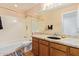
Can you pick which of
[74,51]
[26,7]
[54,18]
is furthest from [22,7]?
[74,51]

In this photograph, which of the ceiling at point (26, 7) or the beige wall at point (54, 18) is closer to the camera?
the ceiling at point (26, 7)

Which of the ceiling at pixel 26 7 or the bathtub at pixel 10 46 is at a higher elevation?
the ceiling at pixel 26 7

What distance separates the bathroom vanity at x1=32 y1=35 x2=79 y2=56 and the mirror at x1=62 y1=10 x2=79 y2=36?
0.39 feet

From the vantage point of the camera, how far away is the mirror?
3.69ft

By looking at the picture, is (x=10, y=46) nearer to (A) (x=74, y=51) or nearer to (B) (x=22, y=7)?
(B) (x=22, y=7)

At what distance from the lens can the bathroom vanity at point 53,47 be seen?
43.9 inches

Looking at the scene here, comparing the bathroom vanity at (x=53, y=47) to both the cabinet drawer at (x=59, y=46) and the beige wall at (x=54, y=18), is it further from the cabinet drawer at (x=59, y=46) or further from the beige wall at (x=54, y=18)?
the beige wall at (x=54, y=18)

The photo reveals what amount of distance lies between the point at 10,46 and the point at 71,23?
859 mm

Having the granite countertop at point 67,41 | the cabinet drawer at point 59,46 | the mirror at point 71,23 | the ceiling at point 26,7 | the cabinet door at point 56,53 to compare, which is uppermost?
the ceiling at point 26,7

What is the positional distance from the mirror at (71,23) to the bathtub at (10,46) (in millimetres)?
525

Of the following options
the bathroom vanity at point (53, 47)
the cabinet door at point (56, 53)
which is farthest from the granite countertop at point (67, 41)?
the cabinet door at point (56, 53)

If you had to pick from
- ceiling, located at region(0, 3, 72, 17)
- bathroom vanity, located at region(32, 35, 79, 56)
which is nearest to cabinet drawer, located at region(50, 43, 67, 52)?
bathroom vanity, located at region(32, 35, 79, 56)

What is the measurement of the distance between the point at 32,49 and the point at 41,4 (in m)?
0.63

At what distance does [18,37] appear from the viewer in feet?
3.94
